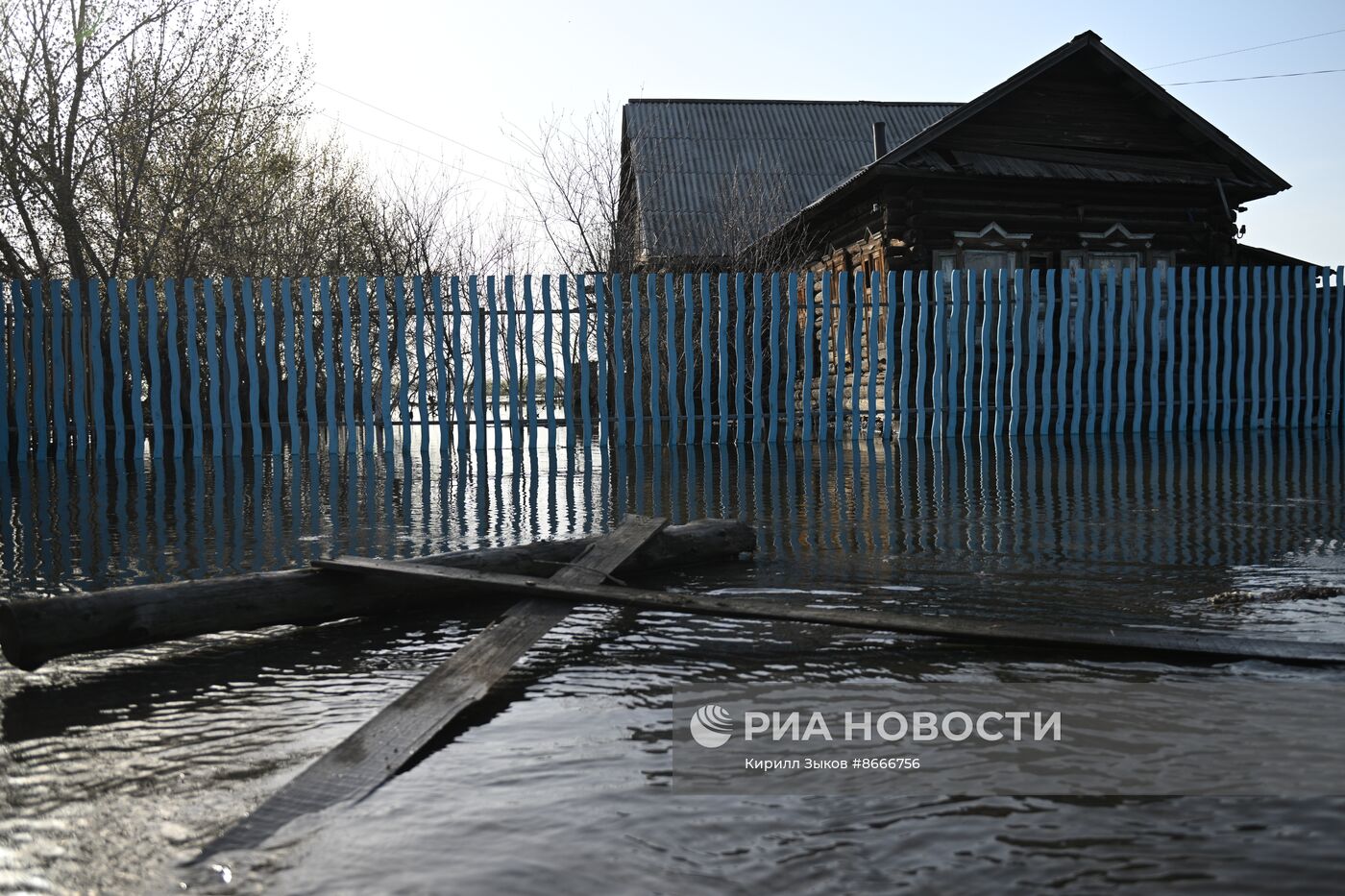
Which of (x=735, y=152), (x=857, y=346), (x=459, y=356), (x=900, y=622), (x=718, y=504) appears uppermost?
(x=735, y=152)

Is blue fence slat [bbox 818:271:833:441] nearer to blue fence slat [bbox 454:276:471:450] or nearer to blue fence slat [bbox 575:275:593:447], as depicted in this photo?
blue fence slat [bbox 575:275:593:447]

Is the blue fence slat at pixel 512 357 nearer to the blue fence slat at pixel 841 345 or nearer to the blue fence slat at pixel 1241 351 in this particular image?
the blue fence slat at pixel 841 345

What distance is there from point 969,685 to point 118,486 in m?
7.41

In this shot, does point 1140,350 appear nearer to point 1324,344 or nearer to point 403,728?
point 1324,344

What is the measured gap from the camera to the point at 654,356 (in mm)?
11625

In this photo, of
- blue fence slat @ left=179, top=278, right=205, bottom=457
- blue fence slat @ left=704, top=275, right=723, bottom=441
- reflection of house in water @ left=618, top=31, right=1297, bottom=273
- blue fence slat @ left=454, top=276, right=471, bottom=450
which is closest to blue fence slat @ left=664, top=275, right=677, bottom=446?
blue fence slat @ left=704, top=275, right=723, bottom=441

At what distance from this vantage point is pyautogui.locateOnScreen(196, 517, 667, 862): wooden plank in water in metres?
2.06

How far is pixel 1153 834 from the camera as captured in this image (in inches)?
77.0

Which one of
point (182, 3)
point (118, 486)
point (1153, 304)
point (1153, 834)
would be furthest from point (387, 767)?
point (182, 3)

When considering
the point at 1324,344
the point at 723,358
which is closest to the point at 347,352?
the point at 723,358

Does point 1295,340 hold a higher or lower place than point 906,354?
higher

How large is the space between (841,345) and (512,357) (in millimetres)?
3420

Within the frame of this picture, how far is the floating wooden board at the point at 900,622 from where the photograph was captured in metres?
3.04

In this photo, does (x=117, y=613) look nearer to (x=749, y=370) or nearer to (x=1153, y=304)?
(x=749, y=370)
